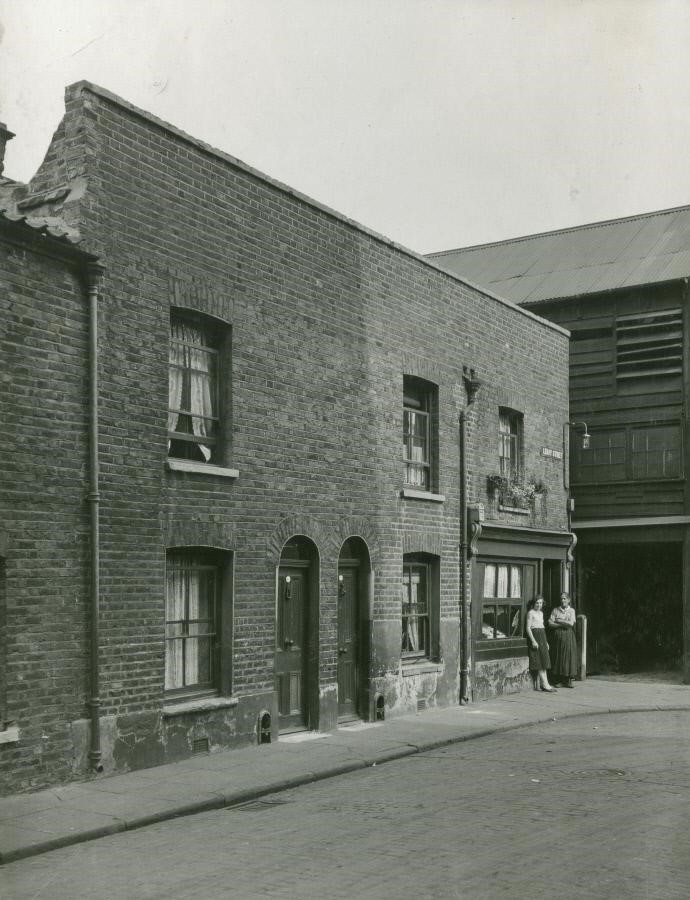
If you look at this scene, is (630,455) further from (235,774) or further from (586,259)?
(235,774)

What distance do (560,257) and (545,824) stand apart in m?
19.0

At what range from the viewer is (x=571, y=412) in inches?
895

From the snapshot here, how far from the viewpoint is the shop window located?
11727mm

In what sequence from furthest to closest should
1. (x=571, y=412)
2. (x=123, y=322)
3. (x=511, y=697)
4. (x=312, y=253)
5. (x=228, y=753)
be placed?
(x=571, y=412) < (x=511, y=697) < (x=312, y=253) < (x=228, y=753) < (x=123, y=322)

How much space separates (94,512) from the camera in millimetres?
10414

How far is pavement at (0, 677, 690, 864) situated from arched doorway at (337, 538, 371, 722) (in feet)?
1.29

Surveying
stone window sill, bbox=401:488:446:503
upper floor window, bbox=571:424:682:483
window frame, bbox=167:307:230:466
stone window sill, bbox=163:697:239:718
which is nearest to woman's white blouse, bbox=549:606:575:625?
upper floor window, bbox=571:424:682:483

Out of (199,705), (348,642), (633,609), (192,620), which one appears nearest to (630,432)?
(633,609)

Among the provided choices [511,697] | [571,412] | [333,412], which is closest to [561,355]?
[571,412]

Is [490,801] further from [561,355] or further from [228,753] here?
[561,355]

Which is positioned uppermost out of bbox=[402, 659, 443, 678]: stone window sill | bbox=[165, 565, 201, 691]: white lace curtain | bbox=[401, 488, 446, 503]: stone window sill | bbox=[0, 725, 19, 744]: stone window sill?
bbox=[401, 488, 446, 503]: stone window sill

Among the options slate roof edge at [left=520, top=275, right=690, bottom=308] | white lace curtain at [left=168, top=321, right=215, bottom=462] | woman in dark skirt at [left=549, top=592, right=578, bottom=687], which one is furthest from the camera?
slate roof edge at [left=520, top=275, right=690, bottom=308]

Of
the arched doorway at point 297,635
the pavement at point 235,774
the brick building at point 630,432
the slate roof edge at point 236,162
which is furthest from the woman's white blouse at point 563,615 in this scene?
the arched doorway at point 297,635

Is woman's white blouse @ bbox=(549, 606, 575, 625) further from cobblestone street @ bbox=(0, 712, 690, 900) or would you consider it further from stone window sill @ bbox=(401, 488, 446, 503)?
cobblestone street @ bbox=(0, 712, 690, 900)
